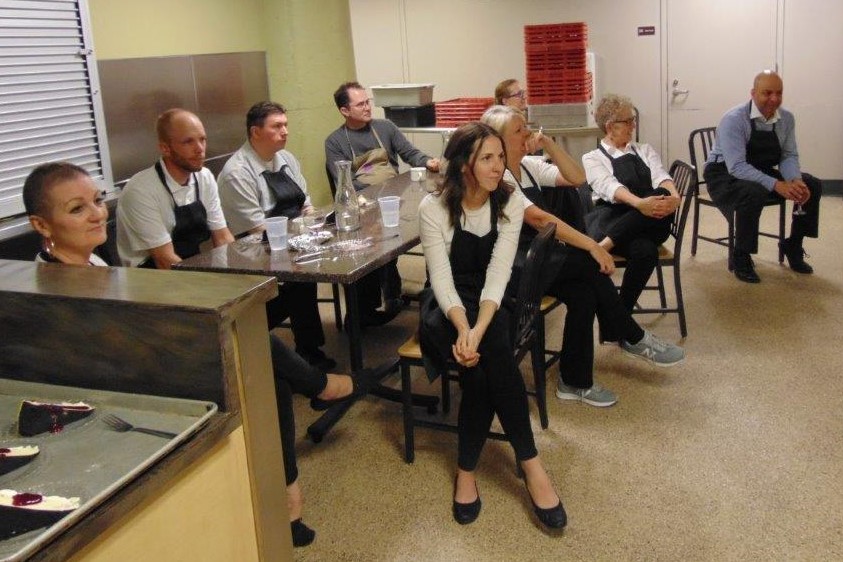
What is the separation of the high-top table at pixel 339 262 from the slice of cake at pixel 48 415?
43.6 inches

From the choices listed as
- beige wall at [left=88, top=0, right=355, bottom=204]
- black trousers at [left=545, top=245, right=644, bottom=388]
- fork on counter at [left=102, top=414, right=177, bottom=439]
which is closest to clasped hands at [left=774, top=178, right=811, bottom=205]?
black trousers at [left=545, top=245, right=644, bottom=388]

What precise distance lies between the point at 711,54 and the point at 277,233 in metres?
4.62

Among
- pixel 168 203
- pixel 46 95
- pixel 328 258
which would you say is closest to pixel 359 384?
pixel 328 258

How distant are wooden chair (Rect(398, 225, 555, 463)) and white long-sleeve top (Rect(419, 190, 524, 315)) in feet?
0.33

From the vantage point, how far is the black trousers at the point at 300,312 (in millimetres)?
3344

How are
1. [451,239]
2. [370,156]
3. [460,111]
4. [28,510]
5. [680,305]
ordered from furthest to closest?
[460,111] → [370,156] → [680,305] → [451,239] → [28,510]

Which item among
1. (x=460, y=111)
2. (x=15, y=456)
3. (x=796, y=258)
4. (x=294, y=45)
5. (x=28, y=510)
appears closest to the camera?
(x=28, y=510)

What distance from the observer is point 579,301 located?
9.83ft

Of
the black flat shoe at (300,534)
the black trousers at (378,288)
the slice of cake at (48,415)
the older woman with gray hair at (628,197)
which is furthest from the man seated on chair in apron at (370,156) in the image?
the slice of cake at (48,415)

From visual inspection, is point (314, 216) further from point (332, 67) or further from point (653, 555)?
point (332, 67)

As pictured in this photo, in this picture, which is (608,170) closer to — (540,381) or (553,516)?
(540,381)

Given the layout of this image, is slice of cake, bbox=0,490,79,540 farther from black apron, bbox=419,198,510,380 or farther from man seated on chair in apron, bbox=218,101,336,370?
man seated on chair in apron, bbox=218,101,336,370

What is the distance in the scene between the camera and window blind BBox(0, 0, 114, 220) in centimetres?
335

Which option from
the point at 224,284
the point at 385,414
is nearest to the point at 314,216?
the point at 385,414
